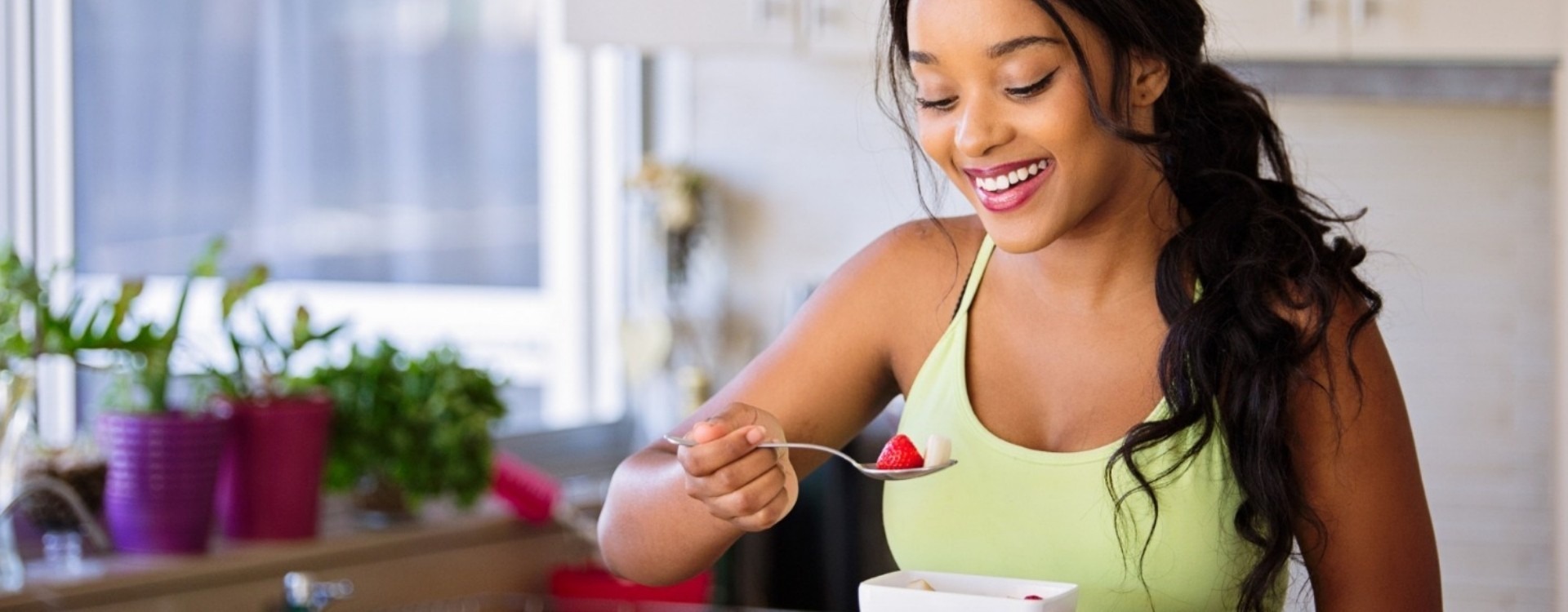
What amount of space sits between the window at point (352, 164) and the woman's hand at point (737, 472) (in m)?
Answer: 1.40

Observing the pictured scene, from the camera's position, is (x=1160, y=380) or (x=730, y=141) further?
(x=730, y=141)

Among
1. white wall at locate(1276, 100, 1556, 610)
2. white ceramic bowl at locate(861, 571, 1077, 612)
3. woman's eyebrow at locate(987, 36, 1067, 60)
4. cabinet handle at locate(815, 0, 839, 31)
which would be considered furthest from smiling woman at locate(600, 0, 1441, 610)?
white wall at locate(1276, 100, 1556, 610)

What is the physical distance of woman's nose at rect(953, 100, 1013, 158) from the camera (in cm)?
132

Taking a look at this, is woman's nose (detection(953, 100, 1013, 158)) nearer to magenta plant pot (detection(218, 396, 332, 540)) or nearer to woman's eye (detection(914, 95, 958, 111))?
woman's eye (detection(914, 95, 958, 111))

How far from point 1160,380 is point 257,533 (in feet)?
5.04

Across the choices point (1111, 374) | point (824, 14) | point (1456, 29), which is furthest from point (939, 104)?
point (1456, 29)

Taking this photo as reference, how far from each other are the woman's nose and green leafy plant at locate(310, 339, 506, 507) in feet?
4.88

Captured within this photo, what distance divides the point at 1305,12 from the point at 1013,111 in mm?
1624

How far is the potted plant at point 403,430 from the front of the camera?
2604 mm

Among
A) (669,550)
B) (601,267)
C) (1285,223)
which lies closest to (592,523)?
(601,267)

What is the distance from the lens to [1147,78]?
142 cm

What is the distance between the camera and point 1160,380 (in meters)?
1.42

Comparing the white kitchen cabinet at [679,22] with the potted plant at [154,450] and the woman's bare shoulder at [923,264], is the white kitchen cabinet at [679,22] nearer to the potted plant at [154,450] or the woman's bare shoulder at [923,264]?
the potted plant at [154,450]

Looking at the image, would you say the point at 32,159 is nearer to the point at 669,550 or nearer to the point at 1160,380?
the point at 669,550
